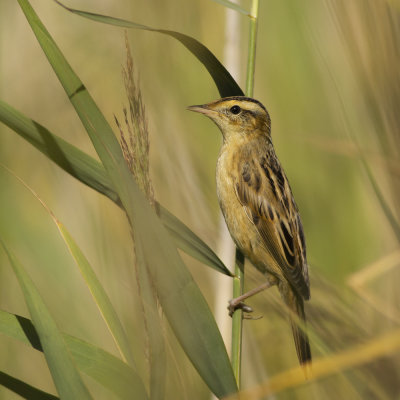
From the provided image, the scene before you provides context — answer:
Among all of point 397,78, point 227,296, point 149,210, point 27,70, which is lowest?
point 227,296

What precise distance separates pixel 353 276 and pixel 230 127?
1064 millimetres

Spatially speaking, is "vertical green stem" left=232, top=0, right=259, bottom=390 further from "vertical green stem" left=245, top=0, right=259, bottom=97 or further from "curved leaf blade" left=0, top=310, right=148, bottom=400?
"curved leaf blade" left=0, top=310, right=148, bottom=400

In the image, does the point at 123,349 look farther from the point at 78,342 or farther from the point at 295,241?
the point at 295,241

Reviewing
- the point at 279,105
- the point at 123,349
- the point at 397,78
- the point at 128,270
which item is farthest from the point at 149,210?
the point at 279,105

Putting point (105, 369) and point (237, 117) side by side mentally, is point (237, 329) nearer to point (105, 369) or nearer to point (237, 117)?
point (105, 369)

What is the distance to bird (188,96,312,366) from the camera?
2.66 meters

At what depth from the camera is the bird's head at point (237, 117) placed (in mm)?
2760

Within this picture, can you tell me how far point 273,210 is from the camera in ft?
9.12

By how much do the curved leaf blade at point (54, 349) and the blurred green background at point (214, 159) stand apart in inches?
9.5

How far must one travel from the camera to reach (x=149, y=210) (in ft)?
4.87

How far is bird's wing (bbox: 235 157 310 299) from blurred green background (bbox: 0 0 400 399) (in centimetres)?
14

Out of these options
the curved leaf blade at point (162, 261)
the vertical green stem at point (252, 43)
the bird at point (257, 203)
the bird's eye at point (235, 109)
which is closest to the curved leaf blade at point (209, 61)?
the vertical green stem at point (252, 43)

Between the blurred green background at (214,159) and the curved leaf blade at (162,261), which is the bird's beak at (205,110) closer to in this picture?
the blurred green background at (214,159)

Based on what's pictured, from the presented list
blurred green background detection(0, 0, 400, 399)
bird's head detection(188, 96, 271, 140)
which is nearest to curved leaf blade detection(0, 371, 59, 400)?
blurred green background detection(0, 0, 400, 399)
